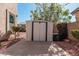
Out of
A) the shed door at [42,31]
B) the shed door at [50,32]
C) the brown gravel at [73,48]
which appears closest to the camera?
the brown gravel at [73,48]

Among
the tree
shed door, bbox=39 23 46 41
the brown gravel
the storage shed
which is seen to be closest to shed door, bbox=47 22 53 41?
the storage shed

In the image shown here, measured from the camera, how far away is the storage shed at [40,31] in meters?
16.5

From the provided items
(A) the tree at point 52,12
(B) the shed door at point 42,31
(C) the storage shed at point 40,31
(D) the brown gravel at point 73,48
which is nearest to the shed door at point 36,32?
(C) the storage shed at point 40,31

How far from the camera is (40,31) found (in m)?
17.3

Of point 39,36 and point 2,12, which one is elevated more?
point 2,12

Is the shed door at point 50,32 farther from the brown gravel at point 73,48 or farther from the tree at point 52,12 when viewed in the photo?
the brown gravel at point 73,48

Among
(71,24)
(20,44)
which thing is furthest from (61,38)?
(20,44)

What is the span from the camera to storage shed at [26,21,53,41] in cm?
1648

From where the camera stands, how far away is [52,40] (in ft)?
53.3

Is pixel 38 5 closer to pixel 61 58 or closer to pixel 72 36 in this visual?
pixel 72 36

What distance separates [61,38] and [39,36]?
2.06 m

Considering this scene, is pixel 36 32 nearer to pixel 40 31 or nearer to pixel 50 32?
pixel 40 31

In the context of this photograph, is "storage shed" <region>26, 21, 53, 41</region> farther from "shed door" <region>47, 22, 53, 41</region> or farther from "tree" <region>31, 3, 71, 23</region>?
"tree" <region>31, 3, 71, 23</region>

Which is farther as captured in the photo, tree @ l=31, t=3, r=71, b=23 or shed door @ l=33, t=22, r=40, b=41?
shed door @ l=33, t=22, r=40, b=41
